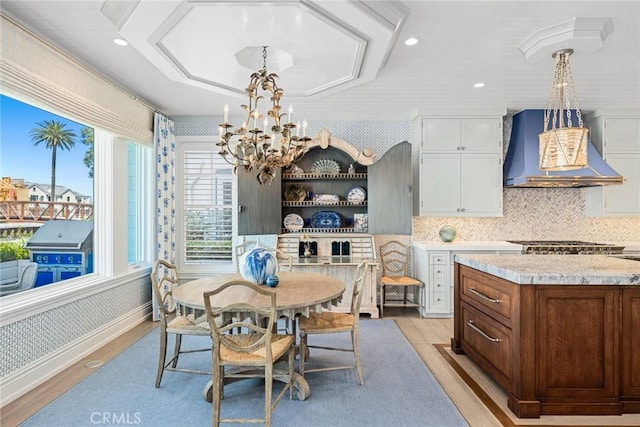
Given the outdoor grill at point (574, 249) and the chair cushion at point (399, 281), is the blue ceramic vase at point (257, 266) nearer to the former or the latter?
the chair cushion at point (399, 281)

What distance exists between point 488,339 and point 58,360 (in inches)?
138

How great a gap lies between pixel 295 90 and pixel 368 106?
115 cm

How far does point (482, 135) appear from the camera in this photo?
4629mm

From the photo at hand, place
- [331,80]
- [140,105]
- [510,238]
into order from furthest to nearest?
[510,238] < [140,105] < [331,80]

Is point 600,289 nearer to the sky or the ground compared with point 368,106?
nearer to the ground

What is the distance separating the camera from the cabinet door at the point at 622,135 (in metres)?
4.55

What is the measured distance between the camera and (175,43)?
2.69 m

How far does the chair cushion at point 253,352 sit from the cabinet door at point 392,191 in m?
2.44

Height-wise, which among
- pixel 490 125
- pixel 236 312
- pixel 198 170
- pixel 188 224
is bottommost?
pixel 236 312

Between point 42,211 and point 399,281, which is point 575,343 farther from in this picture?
point 42,211

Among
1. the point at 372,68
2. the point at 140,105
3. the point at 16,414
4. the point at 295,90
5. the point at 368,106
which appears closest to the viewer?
the point at 16,414

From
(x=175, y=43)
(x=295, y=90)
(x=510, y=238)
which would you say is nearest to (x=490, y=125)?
(x=510, y=238)

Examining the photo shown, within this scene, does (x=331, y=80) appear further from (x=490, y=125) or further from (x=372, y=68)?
(x=490, y=125)

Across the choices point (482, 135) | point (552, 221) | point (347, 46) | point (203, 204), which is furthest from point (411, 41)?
point (552, 221)
